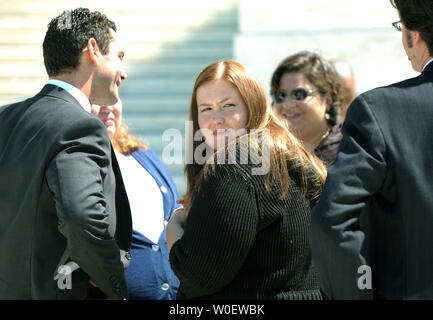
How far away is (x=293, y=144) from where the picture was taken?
267cm

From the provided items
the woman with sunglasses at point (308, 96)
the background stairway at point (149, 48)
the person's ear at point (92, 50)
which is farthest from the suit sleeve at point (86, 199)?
the background stairway at point (149, 48)

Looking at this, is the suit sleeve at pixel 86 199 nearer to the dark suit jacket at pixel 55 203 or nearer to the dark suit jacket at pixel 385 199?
the dark suit jacket at pixel 55 203

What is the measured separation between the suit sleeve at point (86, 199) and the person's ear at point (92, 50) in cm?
37

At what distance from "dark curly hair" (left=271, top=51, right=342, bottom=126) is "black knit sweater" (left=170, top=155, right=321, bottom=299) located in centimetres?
195

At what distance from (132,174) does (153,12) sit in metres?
5.51

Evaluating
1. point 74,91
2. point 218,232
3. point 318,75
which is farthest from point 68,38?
point 318,75

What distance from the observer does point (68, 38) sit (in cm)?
283

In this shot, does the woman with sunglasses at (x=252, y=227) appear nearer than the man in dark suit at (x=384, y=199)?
No

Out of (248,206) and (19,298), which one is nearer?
(248,206)

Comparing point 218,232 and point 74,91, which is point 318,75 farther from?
point 218,232

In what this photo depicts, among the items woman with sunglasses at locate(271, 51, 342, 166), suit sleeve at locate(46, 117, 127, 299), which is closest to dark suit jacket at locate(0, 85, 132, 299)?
suit sleeve at locate(46, 117, 127, 299)

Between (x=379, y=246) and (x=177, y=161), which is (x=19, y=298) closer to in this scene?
(x=379, y=246)

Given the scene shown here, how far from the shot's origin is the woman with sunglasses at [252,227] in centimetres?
246
